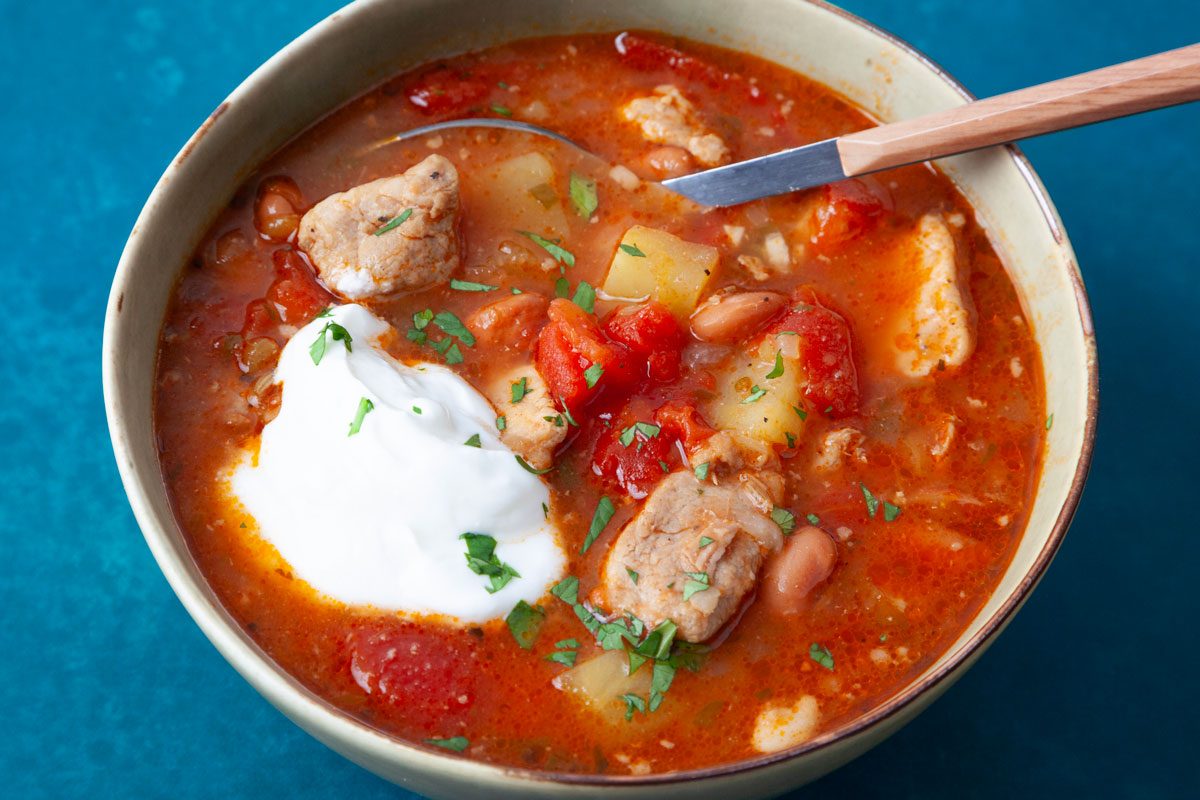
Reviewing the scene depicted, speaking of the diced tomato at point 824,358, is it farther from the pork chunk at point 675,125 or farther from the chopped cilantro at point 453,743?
the chopped cilantro at point 453,743

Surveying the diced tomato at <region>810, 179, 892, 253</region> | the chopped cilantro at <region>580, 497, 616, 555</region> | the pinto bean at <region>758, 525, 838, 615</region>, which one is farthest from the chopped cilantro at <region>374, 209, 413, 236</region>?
the pinto bean at <region>758, 525, 838, 615</region>

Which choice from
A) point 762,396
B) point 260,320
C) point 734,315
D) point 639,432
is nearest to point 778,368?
point 762,396

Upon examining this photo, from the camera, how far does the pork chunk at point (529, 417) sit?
3.81 m

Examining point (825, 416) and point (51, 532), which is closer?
point (825, 416)

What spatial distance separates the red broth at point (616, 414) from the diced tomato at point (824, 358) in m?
0.06

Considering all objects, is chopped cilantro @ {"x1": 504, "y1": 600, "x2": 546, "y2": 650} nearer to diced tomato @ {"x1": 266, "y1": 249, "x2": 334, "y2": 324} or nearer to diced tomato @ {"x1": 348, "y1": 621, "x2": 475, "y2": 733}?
diced tomato @ {"x1": 348, "y1": 621, "x2": 475, "y2": 733}

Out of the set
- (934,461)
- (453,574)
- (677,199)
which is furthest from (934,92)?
(453,574)

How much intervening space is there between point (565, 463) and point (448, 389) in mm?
423

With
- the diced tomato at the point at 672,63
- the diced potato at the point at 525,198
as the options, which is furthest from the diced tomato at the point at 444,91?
the diced tomato at the point at 672,63

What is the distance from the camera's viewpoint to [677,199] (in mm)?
4387

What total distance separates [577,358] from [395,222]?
2.36 ft

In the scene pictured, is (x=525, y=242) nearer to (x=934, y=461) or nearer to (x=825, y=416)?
(x=825, y=416)

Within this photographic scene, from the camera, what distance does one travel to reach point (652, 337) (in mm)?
4000

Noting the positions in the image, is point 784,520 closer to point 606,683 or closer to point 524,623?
point 606,683
